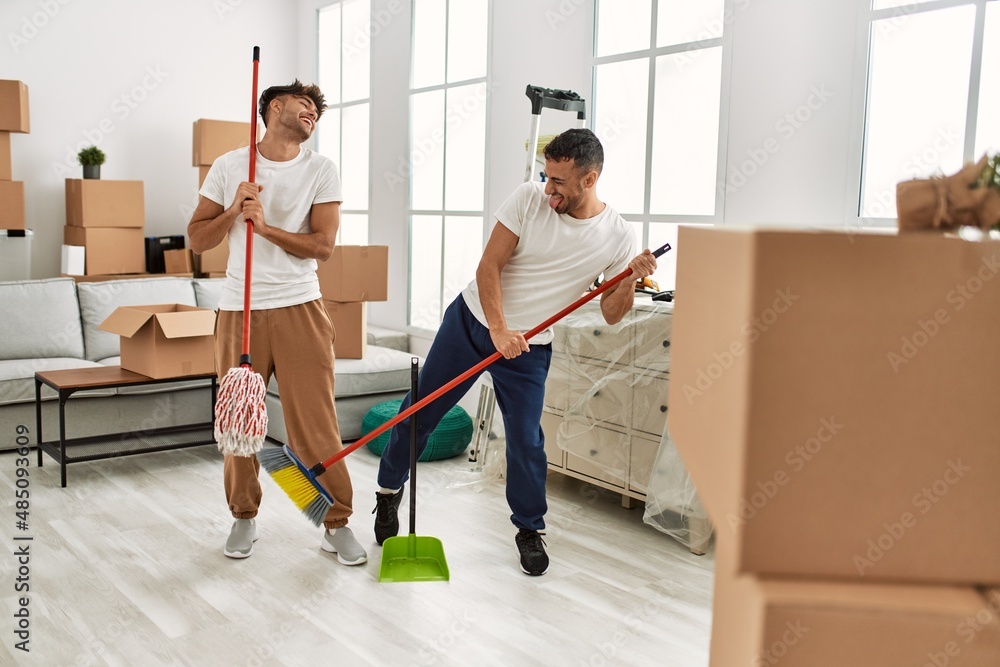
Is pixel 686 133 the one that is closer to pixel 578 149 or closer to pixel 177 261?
pixel 578 149

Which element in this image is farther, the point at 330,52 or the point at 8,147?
the point at 330,52

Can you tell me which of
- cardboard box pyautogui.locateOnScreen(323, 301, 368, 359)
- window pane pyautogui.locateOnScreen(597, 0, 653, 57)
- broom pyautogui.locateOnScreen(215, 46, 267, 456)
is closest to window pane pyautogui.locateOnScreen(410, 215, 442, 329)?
cardboard box pyautogui.locateOnScreen(323, 301, 368, 359)

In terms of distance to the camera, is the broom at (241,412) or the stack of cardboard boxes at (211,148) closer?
the broom at (241,412)

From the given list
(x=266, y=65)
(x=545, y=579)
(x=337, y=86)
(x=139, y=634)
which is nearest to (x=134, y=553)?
(x=139, y=634)

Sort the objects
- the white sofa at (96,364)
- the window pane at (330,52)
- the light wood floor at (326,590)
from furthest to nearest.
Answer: the window pane at (330,52), the white sofa at (96,364), the light wood floor at (326,590)

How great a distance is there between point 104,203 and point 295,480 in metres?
3.48

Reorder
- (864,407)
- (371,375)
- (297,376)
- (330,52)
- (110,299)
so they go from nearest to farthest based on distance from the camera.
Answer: (864,407), (297,376), (371,375), (110,299), (330,52)

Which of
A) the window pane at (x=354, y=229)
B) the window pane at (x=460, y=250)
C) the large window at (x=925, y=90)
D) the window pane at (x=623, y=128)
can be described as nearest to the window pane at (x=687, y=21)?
the window pane at (x=623, y=128)

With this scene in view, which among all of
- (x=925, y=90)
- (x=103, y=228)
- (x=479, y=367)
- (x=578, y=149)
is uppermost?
(x=925, y=90)

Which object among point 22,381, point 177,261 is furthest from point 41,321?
point 177,261

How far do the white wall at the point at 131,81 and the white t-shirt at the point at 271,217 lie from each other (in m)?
3.39

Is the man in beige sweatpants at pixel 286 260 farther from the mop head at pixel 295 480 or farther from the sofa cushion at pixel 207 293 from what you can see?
the sofa cushion at pixel 207 293

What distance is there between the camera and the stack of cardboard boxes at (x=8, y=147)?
4.77 m

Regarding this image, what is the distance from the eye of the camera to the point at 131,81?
557 cm
